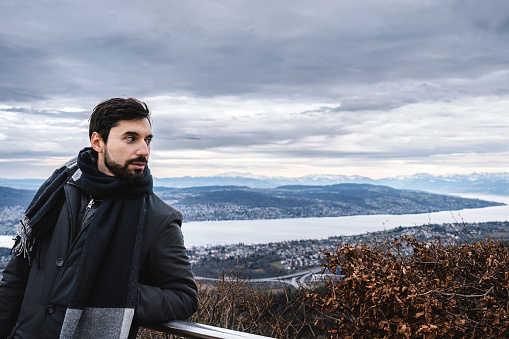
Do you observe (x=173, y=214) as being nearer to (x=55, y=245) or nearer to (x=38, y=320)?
(x=55, y=245)

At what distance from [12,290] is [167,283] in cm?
66

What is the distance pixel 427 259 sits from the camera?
351 cm

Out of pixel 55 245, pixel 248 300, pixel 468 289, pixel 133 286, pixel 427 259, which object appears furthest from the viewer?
pixel 248 300

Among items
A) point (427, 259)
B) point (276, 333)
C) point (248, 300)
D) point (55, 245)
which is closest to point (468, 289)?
point (427, 259)

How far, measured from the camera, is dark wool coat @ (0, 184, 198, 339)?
1.50 m

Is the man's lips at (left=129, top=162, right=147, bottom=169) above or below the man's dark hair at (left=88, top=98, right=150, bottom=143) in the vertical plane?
below

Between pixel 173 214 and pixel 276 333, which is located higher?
pixel 173 214

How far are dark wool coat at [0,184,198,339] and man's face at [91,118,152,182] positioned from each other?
0.48 feet

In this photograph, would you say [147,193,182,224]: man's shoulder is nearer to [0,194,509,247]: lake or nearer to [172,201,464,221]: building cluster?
[0,194,509,247]: lake

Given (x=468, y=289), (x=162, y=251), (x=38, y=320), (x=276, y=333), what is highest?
(x=162, y=251)

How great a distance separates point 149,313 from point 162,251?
0.23 m

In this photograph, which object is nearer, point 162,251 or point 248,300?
point 162,251

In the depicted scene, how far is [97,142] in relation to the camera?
5.65 ft

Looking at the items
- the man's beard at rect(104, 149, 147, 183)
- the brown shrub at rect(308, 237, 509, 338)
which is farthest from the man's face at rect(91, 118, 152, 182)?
the brown shrub at rect(308, 237, 509, 338)
